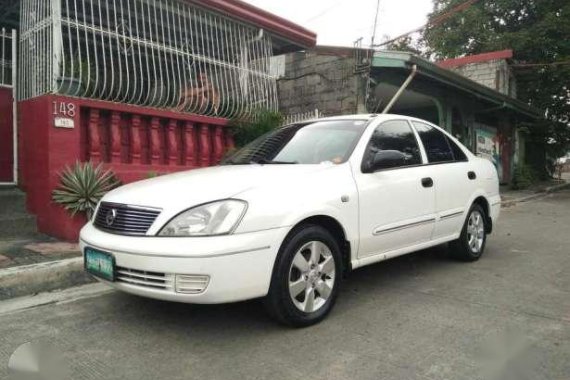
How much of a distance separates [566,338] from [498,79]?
14.9 m

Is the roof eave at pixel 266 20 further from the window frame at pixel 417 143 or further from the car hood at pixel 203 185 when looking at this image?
the car hood at pixel 203 185

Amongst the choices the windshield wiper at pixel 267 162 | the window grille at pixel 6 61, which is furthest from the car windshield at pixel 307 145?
the window grille at pixel 6 61

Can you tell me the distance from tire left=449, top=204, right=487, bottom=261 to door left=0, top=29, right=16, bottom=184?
601cm

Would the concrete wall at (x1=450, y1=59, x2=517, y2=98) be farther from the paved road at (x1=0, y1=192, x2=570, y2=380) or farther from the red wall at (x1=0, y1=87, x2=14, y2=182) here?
the red wall at (x1=0, y1=87, x2=14, y2=182)

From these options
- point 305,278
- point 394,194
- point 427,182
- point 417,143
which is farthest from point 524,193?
point 305,278

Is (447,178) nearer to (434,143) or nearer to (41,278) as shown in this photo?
(434,143)

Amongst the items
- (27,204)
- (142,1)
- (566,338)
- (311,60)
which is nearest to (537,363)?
(566,338)

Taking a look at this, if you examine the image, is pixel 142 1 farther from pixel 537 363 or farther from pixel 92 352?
pixel 537 363

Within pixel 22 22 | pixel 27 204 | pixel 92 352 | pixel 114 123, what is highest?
pixel 22 22

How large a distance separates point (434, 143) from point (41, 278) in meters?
4.04

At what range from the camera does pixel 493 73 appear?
16625 millimetres

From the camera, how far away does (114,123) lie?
22.1ft

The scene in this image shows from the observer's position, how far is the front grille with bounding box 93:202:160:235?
129 inches

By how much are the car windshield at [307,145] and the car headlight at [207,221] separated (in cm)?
110
